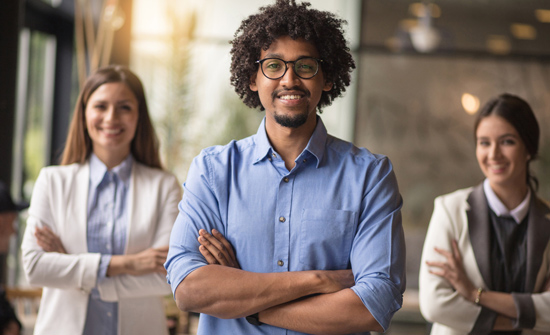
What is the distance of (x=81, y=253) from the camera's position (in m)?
2.46

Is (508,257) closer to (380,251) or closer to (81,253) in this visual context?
(380,251)

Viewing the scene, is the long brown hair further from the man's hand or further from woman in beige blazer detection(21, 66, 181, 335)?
the man's hand

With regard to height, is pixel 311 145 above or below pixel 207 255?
above

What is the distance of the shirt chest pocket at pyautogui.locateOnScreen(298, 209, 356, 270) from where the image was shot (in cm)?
186

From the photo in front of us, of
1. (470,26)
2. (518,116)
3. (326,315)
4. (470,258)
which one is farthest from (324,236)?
(470,26)

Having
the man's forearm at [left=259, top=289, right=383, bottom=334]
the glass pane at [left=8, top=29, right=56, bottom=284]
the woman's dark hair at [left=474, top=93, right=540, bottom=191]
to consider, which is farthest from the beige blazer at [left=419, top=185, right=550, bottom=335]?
the glass pane at [left=8, top=29, right=56, bottom=284]

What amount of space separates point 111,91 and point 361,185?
128cm

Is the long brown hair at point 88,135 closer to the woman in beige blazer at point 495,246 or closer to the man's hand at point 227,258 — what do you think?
the man's hand at point 227,258

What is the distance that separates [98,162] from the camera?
8.62 ft

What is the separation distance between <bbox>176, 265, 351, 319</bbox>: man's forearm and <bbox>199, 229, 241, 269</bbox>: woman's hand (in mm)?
43

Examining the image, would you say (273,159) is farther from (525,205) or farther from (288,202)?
(525,205)

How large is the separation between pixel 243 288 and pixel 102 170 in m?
1.11

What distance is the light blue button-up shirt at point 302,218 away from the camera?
184 centimetres

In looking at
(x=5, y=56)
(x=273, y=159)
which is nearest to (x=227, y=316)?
(x=273, y=159)
